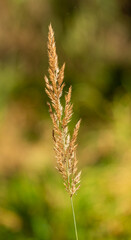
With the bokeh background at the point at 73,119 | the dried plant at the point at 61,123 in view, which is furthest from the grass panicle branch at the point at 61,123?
the bokeh background at the point at 73,119

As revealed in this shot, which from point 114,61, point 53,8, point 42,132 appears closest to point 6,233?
point 42,132

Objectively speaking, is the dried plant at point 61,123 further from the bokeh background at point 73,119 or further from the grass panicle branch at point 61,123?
the bokeh background at point 73,119

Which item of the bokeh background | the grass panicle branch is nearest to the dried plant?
the grass panicle branch

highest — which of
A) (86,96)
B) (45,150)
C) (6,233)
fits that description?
(86,96)

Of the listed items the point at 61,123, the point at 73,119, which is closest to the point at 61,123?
the point at 61,123

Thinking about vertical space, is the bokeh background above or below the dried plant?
below

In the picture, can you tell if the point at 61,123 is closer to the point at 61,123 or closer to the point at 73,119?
the point at 61,123

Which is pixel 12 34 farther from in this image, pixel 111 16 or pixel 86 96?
pixel 86 96

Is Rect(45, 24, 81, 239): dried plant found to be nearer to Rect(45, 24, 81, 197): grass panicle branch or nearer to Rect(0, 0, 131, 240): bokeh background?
Rect(45, 24, 81, 197): grass panicle branch
